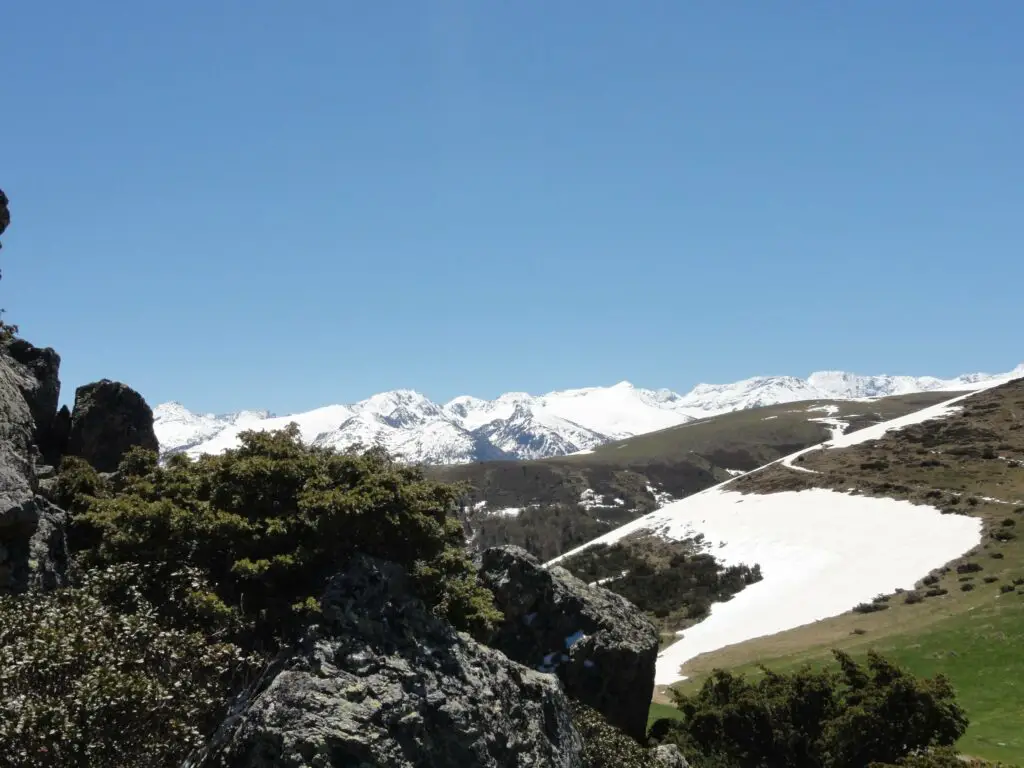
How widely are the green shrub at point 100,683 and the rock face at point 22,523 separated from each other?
197 cm

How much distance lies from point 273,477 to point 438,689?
22.3 feet

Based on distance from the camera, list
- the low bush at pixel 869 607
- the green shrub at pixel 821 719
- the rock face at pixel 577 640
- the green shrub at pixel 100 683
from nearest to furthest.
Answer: the green shrub at pixel 100 683
the green shrub at pixel 821 719
the rock face at pixel 577 640
the low bush at pixel 869 607

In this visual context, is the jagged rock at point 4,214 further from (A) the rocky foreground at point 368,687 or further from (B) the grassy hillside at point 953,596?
(B) the grassy hillside at point 953,596

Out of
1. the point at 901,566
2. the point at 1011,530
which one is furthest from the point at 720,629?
the point at 1011,530

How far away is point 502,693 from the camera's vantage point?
47.0ft

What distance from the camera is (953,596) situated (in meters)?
47.1

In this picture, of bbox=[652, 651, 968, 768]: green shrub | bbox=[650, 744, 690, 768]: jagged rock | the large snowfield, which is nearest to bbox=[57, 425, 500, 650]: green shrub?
bbox=[650, 744, 690, 768]: jagged rock

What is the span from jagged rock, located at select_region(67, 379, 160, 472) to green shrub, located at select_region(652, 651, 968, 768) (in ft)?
88.0

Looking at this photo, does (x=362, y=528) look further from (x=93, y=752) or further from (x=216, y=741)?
(x=93, y=752)

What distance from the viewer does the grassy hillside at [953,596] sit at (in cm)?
2887

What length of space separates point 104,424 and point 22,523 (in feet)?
68.3

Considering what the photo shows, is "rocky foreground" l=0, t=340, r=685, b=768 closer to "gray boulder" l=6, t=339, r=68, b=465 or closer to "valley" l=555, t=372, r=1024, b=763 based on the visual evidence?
"gray boulder" l=6, t=339, r=68, b=465

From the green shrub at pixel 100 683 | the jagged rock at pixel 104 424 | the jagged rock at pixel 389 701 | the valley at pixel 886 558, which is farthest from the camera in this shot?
the jagged rock at pixel 104 424

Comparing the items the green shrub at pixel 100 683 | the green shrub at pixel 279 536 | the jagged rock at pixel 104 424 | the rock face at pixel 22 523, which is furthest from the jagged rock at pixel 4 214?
the green shrub at pixel 100 683
